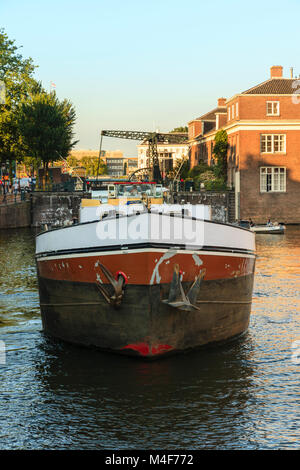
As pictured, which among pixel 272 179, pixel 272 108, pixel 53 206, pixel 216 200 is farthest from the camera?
pixel 272 179

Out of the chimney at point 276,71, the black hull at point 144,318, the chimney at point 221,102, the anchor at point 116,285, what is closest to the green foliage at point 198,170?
the chimney at point 221,102

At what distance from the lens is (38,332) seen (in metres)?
15.5

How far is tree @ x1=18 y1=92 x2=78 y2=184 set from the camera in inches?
2579

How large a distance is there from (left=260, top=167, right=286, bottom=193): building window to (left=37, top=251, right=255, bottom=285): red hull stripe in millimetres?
50579

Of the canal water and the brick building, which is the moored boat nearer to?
the canal water

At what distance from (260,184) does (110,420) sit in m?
55.4

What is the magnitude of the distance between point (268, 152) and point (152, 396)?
182 feet

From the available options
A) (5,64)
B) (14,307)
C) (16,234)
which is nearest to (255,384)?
(14,307)

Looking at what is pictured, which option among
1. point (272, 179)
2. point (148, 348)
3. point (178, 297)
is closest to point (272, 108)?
point (272, 179)

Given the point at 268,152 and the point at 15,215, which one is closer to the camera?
the point at 15,215

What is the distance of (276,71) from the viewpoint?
213ft

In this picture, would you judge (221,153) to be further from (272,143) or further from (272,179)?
(272,179)

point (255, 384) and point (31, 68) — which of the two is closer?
point (255, 384)
